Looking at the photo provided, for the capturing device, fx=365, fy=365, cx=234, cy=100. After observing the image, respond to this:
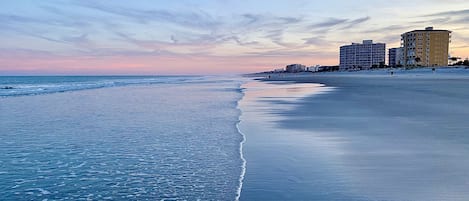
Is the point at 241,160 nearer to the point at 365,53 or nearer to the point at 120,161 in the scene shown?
the point at 120,161

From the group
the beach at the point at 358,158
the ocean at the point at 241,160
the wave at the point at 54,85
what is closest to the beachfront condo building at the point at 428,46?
the wave at the point at 54,85

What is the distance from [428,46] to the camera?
11381 centimetres

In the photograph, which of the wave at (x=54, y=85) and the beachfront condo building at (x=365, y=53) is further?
the beachfront condo building at (x=365, y=53)

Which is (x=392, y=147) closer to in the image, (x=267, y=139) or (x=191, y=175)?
(x=267, y=139)

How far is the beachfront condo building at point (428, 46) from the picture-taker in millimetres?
113500

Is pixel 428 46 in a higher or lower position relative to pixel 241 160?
higher

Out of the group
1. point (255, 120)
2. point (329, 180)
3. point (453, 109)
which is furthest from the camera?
point (453, 109)

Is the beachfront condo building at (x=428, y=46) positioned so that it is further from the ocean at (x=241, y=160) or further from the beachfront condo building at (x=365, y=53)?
the ocean at (x=241, y=160)

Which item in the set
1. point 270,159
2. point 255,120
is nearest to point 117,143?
point 270,159

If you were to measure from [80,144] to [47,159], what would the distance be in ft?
A: 3.87

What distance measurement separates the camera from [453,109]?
1092 cm

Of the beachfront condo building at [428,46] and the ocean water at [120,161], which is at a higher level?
the beachfront condo building at [428,46]

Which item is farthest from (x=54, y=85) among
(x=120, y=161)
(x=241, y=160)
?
(x=241, y=160)

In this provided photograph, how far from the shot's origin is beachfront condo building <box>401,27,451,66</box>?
372 ft
